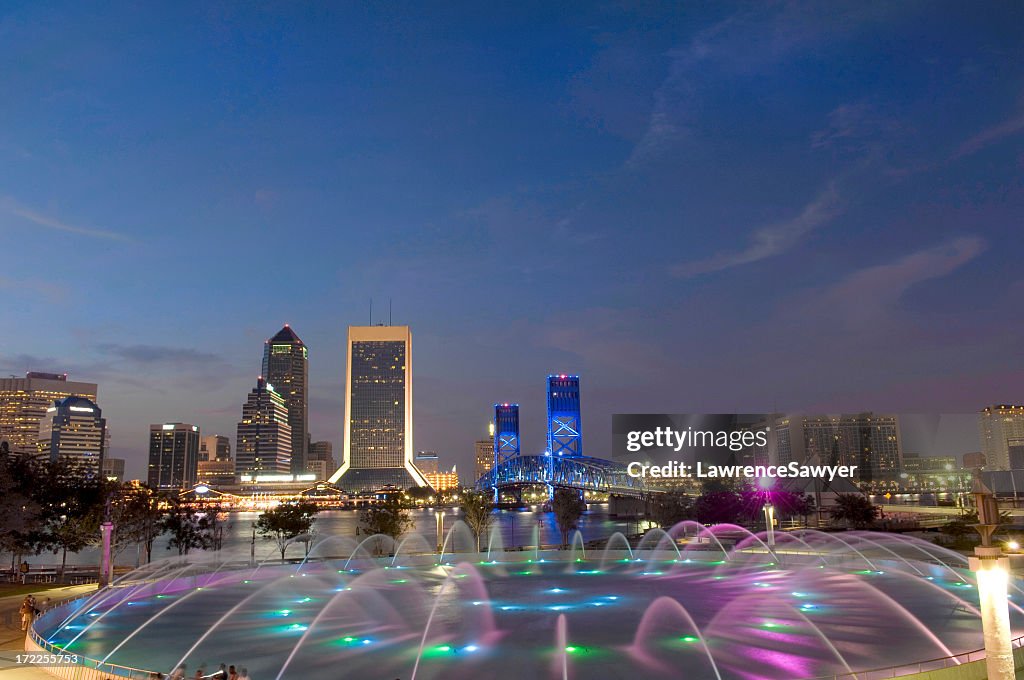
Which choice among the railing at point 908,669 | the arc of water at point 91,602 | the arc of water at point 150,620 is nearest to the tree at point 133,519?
the arc of water at point 91,602

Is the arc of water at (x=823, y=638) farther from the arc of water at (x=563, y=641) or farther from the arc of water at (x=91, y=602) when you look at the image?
the arc of water at (x=91, y=602)

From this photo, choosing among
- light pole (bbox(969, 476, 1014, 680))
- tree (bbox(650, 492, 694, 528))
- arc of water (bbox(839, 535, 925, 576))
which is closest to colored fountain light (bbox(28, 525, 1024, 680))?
arc of water (bbox(839, 535, 925, 576))

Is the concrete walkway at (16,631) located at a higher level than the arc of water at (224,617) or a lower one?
higher

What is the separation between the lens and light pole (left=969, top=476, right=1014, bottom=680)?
11656mm

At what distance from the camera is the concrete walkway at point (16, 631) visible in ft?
51.5

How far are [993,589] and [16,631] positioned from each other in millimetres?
24469

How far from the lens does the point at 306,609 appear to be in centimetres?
2825

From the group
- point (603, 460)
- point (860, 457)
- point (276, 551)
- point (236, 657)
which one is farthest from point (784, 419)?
point (236, 657)

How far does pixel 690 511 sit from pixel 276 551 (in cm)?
4648

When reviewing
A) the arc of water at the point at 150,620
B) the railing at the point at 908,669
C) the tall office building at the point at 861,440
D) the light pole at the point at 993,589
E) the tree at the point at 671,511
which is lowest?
the tree at the point at 671,511

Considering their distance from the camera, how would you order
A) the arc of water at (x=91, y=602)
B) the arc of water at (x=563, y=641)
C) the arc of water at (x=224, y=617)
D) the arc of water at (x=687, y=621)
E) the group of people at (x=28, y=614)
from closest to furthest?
1. the arc of water at (x=563, y=641)
2. the arc of water at (x=687, y=621)
3. the arc of water at (x=224, y=617)
4. the group of people at (x=28, y=614)
5. the arc of water at (x=91, y=602)

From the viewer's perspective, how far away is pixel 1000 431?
169000mm

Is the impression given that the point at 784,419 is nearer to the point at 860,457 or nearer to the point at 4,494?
the point at 860,457

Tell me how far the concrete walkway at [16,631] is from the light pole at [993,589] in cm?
1757
